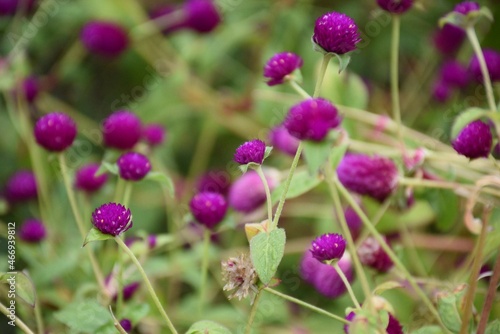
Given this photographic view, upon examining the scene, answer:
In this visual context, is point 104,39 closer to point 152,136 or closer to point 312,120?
point 152,136

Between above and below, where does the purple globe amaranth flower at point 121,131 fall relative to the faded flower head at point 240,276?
below

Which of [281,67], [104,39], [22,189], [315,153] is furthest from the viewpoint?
[104,39]

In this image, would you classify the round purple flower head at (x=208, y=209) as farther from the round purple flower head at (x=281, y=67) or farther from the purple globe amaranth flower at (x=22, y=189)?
the purple globe amaranth flower at (x=22, y=189)

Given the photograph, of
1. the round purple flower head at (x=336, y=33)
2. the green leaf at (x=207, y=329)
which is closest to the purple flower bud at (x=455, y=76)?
the round purple flower head at (x=336, y=33)

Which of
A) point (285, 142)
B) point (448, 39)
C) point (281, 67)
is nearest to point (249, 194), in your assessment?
point (285, 142)

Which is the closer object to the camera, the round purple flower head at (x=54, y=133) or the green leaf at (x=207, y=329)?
the green leaf at (x=207, y=329)

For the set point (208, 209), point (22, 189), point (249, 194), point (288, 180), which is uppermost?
point (288, 180)

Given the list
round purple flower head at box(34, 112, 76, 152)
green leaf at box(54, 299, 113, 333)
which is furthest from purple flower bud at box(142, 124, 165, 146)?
green leaf at box(54, 299, 113, 333)
